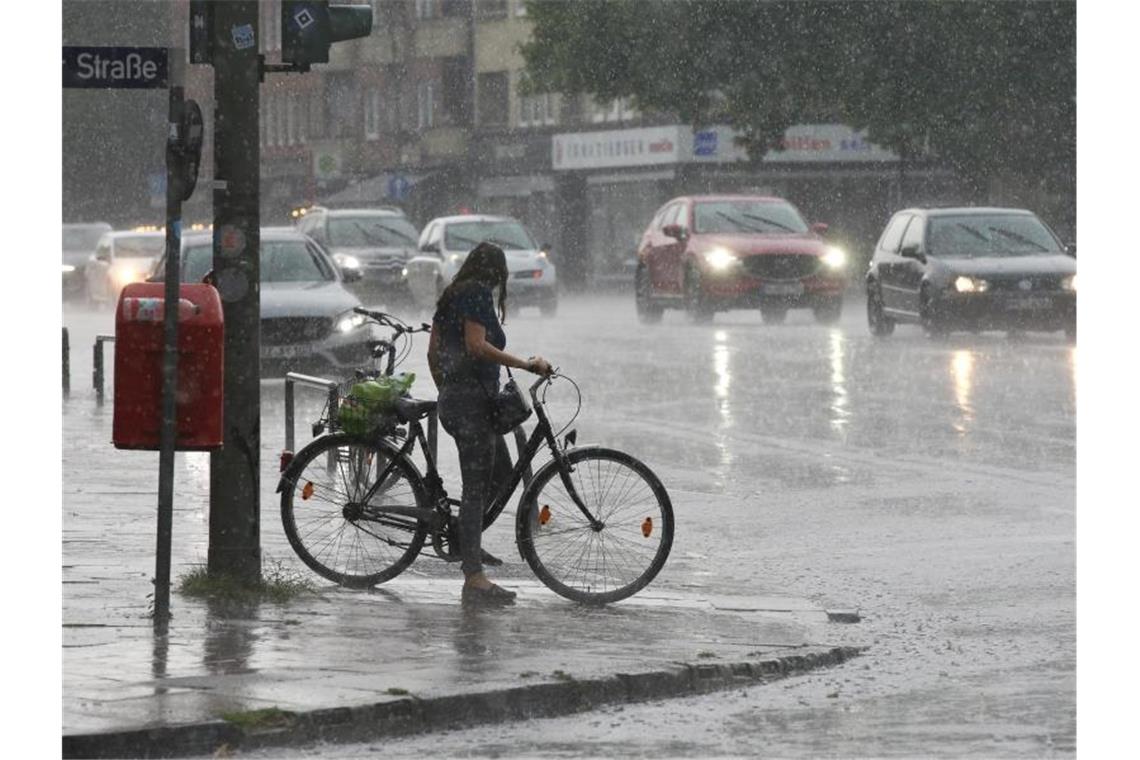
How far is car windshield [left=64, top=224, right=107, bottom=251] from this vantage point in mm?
61250

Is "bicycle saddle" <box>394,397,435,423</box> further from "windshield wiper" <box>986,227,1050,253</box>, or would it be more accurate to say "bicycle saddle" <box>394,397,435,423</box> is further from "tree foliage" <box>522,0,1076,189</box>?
"tree foliage" <box>522,0,1076,189</box>

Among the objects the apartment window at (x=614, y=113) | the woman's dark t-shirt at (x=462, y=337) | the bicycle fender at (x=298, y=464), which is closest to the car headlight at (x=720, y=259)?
the bicycle fender at (x=298, y=464)

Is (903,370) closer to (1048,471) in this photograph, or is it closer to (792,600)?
(1048,471)

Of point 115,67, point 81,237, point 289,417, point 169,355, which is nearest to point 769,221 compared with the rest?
point 289,417

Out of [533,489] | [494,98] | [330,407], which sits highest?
[494,98]

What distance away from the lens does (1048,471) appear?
17125 millimetres

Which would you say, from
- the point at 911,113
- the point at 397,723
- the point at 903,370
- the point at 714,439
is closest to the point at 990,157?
the point at 911,113

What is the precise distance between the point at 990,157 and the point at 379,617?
140ft

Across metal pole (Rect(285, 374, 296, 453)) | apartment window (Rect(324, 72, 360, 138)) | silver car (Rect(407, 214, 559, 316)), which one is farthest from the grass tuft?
apartment window (Rect(324, 72, 360, 138))

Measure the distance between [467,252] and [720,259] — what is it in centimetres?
614

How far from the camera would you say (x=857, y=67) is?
172 ft

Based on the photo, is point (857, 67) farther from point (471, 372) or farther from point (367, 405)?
point (471, 372)

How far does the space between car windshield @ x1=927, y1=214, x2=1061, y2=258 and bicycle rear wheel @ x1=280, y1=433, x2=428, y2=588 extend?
872 inches

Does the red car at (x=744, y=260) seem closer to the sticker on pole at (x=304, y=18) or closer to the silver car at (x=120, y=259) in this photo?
the silver car at (x=120, y=259)
